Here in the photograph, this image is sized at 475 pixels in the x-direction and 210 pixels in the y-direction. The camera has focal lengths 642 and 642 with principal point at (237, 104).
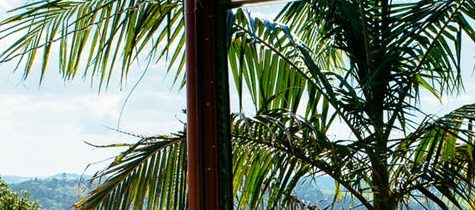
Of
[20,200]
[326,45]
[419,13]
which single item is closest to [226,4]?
[419,13]

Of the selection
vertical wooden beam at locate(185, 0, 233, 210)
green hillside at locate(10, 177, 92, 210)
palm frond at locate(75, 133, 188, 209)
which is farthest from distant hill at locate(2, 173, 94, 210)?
vertical wooden beam at locate(185, 0, 233, 210)

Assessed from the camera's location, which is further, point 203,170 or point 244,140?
point 244,140

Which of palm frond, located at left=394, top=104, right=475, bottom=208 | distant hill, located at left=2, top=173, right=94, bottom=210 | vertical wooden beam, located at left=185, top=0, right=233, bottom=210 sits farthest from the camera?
distant hill, located at left=2, top=173, right=94, bottom=210

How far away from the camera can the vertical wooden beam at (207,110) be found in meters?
1.01

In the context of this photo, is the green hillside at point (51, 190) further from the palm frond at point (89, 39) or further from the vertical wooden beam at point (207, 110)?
the vertical wooden beam at point (207, 110)

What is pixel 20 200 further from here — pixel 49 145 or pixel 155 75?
pixel 155 75

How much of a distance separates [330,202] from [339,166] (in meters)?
0.15

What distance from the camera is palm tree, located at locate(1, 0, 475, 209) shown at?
1.34 metres

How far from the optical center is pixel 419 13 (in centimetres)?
133

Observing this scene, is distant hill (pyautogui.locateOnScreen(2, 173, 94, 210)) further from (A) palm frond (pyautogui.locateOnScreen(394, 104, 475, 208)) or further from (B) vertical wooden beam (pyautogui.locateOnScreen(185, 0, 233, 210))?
(A) palm frond (pyautogui.locateOnScreen(394, 104, 475, 208))

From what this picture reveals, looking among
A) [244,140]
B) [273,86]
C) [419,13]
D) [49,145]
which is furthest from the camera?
[49,145]

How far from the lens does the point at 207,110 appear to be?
1046 millimetres

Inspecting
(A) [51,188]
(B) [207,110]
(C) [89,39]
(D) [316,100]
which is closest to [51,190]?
(A) [51,188]

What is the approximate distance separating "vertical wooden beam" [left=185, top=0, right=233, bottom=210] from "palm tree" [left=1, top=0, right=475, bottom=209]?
16 centimetres
